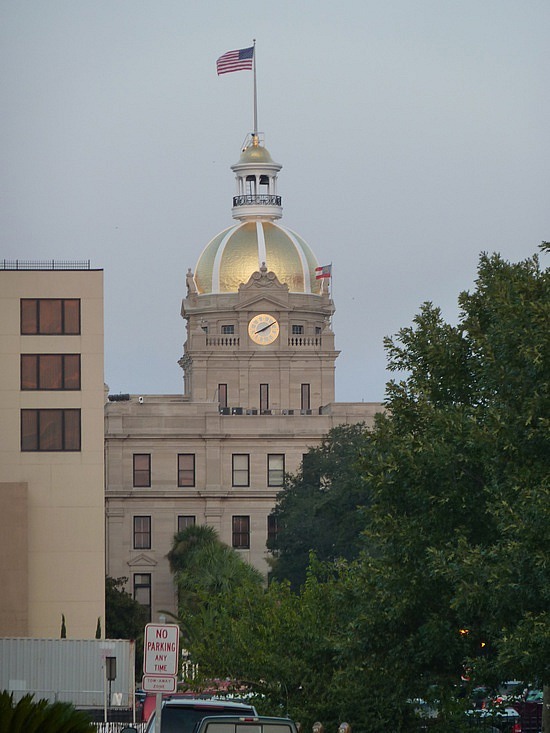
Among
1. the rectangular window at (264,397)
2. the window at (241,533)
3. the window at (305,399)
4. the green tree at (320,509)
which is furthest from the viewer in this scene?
the rectangular window at (264,397)

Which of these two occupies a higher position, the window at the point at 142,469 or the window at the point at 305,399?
the window at the point at 305,399

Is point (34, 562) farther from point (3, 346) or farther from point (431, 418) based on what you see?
point (431, 418)

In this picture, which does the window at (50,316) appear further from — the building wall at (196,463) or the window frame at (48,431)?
the building wall at (196,463)

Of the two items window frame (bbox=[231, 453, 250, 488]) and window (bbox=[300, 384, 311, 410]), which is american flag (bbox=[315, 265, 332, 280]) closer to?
window (bbox=[300, 384, 311, 410])

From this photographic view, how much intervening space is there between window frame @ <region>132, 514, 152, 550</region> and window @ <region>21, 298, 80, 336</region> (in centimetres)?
5626

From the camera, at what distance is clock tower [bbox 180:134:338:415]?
5561 inches

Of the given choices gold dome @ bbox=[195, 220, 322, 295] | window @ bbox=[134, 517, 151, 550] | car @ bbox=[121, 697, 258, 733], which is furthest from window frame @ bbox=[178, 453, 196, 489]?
car @ bbox=[121, 697, 258, 733]

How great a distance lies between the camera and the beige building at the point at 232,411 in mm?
123312

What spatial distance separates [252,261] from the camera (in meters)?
148

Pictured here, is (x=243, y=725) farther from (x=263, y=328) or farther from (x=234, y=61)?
(x=263, y=328)

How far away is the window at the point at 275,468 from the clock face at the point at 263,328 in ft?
59.2

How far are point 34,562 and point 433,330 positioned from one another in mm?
31717

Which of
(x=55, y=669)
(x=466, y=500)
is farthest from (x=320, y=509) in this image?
(x=466, y=500)

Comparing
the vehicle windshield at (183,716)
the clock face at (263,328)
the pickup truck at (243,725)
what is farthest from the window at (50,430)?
the clock face at (263,328)
